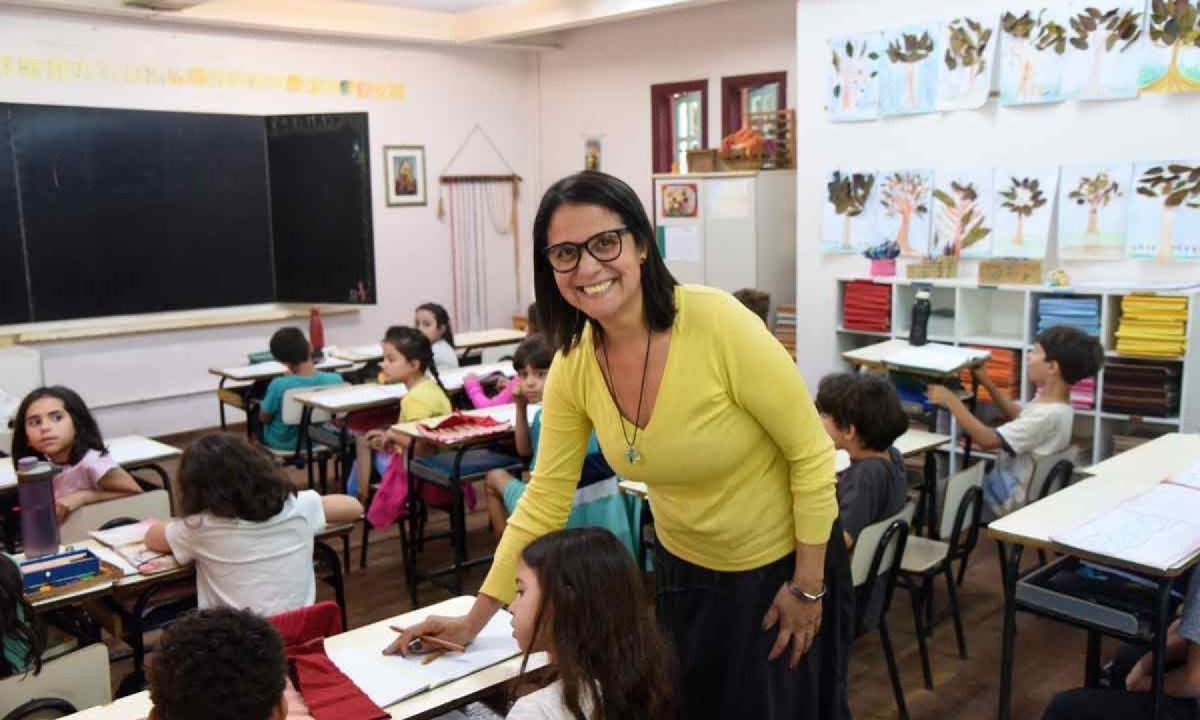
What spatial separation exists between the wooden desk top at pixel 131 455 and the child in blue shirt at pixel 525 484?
1.17 m

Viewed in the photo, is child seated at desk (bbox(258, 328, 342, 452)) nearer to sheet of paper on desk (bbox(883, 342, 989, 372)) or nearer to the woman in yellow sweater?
sheet of paper on desk (bbox(883, 342, 989, 372))

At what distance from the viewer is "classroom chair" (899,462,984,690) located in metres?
3.14

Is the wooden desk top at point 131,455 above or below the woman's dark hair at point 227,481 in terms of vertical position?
below

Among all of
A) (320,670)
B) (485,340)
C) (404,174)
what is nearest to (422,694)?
(320,670)

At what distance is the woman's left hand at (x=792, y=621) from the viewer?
1.62 metres

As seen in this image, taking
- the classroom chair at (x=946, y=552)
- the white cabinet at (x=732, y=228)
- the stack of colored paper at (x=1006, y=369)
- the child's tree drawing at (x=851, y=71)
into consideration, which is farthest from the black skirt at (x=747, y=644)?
the white cabinet at (x=732, y=228)

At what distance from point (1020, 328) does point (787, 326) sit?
1.53 meters

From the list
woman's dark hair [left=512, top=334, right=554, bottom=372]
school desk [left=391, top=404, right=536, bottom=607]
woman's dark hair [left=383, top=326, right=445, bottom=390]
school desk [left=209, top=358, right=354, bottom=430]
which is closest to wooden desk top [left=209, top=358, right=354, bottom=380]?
school desk [left=209, top=358, right=354, bottom=430]

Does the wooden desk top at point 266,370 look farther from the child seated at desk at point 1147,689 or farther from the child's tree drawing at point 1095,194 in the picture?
the child seated at desk at point 1147,689

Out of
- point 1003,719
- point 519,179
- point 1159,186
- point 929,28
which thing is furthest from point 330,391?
point 519,179

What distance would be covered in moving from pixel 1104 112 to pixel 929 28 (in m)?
1.01

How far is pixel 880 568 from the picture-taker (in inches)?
109

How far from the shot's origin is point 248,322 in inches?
286

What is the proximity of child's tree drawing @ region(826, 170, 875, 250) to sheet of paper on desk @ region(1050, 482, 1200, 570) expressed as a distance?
335cm
